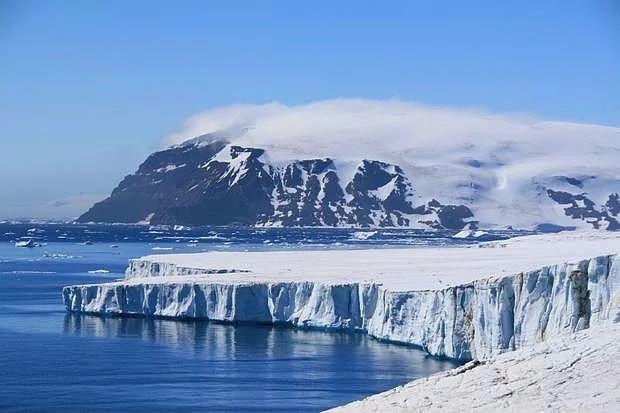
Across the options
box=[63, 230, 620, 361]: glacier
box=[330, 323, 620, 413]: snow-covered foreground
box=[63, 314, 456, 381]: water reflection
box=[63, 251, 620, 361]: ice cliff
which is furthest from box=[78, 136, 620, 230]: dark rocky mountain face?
box=[330, 323, 620, 413]: snow-covered foreground

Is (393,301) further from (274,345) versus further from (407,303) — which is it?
(274,345)

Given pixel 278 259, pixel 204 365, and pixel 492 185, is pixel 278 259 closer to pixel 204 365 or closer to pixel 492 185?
pixel 204 365

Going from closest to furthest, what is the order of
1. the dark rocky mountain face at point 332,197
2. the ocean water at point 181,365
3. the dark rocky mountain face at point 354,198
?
the ocean water at point 181,365, the dark rocky mountain face at point 354,198, the dark rocky mountain face at point 332,197

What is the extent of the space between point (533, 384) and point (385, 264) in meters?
39.3

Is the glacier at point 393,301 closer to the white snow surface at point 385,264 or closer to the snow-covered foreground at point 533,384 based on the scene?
the white snow surface at point 385,264

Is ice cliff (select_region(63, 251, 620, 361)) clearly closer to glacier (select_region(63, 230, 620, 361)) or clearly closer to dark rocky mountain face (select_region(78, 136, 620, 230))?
glacier (select_region(63, 230, 620, 361))

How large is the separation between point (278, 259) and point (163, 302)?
53.3 feet

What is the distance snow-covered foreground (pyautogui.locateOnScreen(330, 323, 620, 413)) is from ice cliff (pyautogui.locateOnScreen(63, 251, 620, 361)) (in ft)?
9.94

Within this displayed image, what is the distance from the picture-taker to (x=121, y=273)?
73.3 meters

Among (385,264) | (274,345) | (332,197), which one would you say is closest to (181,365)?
(274,345)

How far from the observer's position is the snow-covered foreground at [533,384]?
1627cm

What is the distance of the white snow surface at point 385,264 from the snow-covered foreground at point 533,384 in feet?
54.8

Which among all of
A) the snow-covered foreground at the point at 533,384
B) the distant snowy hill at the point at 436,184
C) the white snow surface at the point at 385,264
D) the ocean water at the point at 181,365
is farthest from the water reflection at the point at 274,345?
the distant snowy hill at the point at 436,184

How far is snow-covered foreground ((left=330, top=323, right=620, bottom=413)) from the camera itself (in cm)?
1627
